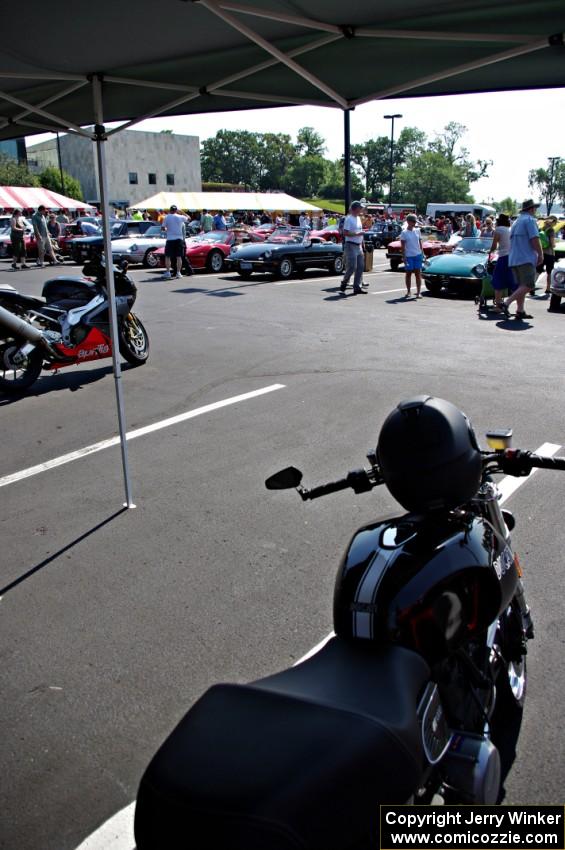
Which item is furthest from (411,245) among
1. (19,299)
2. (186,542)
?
(186,542)

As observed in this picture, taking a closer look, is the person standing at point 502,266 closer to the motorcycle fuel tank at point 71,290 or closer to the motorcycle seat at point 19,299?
the motorcycle fuel tank at point 71,290

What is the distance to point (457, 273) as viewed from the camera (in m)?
15.3

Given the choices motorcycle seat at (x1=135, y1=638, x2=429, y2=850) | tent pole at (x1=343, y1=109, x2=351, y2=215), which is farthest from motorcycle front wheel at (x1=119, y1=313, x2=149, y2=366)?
motorcycle seat at (x1=135, y1=638, x2=429, y2=850)

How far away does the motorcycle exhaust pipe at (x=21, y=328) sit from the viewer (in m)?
7.29

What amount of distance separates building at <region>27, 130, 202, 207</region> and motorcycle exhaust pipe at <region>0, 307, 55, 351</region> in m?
76.1

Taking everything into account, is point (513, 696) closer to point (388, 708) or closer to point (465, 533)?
point (465, 533)

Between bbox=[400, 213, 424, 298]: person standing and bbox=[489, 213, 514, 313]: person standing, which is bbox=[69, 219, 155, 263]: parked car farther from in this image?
bbox=[489, 213, 514, 313]: person standing

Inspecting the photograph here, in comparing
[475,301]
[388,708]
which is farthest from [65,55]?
[475,301]

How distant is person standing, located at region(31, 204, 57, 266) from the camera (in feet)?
71.8

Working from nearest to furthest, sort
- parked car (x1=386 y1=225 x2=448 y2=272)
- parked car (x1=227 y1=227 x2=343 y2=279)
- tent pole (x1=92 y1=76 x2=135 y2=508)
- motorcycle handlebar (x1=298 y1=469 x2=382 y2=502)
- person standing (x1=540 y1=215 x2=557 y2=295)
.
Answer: motorcycle handlebar (x1=298 y1=469 x2=382 y2=502) → tent pole (x1=92 y1=76 x2=135 y2=508) → person standing (x1=540 y1=215 x2=557 y2=295) → parked car (x1=227 y1=227 x2=343 y2=279) → parked car (x1=386 y1=225 x2=448 y2=272)

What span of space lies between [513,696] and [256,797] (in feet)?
5.71

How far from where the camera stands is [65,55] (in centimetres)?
443

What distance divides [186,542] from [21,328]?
422 cm

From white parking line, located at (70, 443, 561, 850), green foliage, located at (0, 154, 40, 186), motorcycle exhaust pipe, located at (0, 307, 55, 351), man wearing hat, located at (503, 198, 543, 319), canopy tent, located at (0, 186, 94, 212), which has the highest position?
green foliage, located at (0, 154, 40, 186)
